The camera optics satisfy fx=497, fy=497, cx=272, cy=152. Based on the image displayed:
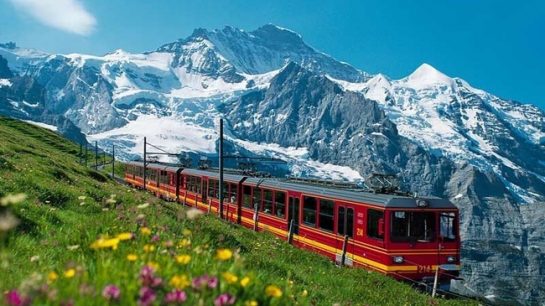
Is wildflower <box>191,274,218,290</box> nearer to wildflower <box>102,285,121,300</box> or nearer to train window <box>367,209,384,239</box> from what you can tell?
wildflower <box>102,285,121,300</box>

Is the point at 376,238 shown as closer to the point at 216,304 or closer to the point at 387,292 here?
the point at 387,292

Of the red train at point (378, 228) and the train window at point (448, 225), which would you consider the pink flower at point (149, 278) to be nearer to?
the red train at point (378, 228)

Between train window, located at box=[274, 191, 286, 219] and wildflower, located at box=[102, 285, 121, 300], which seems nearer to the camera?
wildflower, located at box=[102, 285, 121, 300]

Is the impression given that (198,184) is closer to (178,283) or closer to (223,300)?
(223,300)

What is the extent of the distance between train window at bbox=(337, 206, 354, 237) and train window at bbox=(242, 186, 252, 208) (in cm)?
1076

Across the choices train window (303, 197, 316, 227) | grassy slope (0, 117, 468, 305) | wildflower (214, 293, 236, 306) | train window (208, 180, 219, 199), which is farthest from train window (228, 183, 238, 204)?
wildflower (214, 293, 236, 306)

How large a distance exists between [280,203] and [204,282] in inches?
942

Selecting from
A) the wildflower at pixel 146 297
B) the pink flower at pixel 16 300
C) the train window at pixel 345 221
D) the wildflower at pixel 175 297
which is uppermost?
the pink flower at pixel 16 300

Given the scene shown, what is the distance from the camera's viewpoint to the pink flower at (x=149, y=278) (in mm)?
3229

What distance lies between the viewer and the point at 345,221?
837 inches

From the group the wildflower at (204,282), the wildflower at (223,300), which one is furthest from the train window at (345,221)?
the wildflower at (223,300)

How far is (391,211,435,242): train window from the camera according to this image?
764 inches

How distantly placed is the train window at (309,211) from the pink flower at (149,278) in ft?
67.5

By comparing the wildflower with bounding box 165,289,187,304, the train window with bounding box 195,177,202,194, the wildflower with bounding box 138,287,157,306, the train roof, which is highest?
the wildflower with bounding box 138,287,157,306
